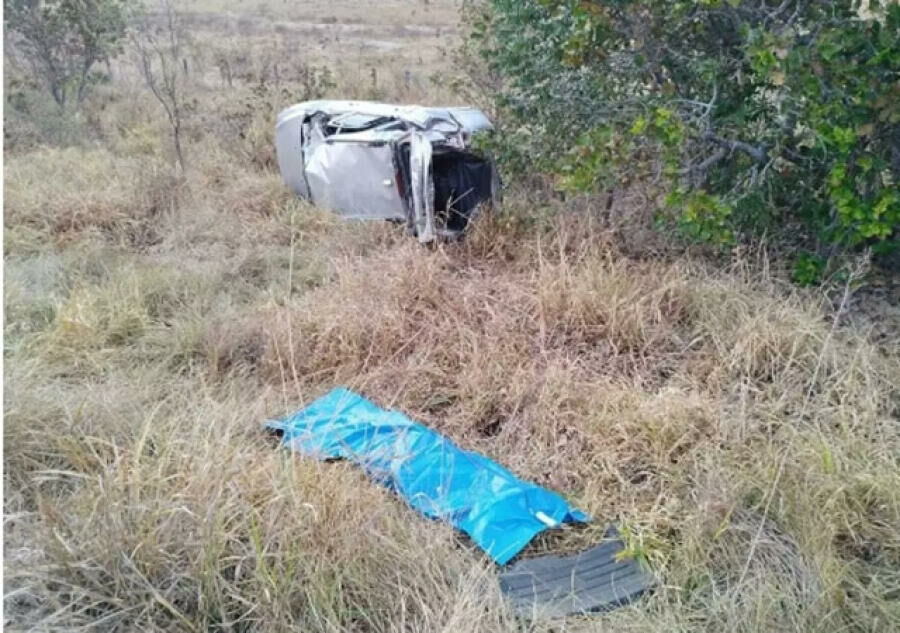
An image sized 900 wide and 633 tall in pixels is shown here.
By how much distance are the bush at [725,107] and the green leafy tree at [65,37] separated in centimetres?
607

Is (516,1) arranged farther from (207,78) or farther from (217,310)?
(207,78)

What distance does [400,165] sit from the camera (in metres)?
5.48

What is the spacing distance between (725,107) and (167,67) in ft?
20.3

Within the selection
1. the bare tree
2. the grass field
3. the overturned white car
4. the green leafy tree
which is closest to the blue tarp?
the grass field

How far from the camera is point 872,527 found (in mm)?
2512

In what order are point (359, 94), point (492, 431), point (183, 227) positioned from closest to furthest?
1. point (492, 431)
2. point (183, 227)
3. point (359, 94)

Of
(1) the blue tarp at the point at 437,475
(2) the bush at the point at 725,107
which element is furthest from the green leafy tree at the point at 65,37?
(1) the blue tarp at the point at 437,475

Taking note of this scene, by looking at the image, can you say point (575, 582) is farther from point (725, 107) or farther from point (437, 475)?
point (725, 107)

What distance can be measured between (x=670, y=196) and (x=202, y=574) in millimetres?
2863

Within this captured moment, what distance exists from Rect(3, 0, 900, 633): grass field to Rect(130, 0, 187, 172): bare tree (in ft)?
3.96

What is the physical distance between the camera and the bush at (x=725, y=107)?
350 centimetres

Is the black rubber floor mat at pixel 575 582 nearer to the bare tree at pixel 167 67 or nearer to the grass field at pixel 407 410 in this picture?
the grass field at pixel 407 410

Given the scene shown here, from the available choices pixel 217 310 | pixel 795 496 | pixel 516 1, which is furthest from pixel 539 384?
pixel 516 1

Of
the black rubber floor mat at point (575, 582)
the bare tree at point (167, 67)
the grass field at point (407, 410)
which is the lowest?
the black rubber floor mat at point (575, 582)
